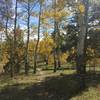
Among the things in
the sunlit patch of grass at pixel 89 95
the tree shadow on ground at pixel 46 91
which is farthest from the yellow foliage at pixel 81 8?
the sunlit patch of grass at pixel 89 95

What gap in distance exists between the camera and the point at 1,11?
114 ft

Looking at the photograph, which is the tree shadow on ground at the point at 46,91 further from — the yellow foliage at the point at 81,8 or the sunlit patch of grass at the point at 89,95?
the yellow foliage at the point at 81,8

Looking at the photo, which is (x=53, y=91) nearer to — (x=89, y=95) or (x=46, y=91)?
(x=46, y=91)

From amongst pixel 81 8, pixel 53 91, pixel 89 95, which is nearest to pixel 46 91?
pixel 53 91

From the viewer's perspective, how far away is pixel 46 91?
20969mm

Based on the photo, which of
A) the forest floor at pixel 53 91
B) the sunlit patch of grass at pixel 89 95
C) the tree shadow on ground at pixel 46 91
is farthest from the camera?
the tree shadow on ground at pixel 46 91

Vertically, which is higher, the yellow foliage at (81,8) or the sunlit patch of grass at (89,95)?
the yellow foliage at (81,8)

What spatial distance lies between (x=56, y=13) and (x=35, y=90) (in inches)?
495

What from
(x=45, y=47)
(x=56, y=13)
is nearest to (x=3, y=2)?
(x=56, y=13)

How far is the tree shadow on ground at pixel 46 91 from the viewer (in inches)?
776

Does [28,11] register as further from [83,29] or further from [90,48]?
[83,29]

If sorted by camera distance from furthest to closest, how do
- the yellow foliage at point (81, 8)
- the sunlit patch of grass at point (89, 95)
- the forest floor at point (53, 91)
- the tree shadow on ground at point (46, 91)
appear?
the yellow foliage at point (81, 8) < the tree shadow on ground at point (46, 91) < the forest floor at point (53, 91) < the sunlit patch of grass at point (89, 95)

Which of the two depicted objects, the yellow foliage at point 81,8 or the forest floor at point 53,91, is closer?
the forest floor at point 53,91

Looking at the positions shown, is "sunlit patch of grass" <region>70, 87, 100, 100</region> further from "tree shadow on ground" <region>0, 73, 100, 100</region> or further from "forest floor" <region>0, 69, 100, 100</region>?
"tree shadow on ground" <region>0, 73, 100, 100</region>
